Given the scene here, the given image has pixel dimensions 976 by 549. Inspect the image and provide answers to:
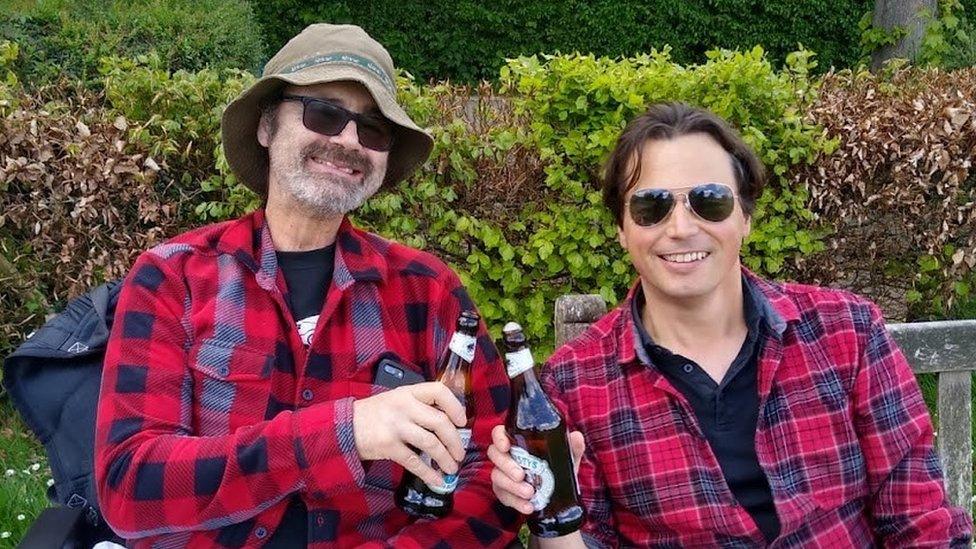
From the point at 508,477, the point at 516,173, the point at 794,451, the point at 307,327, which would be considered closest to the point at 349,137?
the point at 307,327

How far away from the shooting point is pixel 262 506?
2027 mm

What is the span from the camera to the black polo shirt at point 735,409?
7.45 feet

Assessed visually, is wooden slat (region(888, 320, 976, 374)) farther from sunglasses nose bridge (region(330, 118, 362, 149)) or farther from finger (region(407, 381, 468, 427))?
sunglasses nose bridge (region(330, 118, 362, 149))

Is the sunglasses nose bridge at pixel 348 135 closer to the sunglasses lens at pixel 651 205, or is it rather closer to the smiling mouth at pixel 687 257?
the sunglasses lens at pixel 651 205

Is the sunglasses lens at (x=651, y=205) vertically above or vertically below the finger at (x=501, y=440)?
above

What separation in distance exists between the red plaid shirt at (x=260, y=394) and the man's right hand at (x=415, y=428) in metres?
0.06

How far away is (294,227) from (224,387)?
0.53 meters

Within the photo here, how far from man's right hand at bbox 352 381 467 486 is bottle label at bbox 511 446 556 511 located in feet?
0.70

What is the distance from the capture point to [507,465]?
1.99m

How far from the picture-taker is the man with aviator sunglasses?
2225 mm

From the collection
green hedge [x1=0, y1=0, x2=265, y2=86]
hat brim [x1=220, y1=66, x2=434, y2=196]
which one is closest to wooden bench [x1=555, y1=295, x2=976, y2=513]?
A: hat brim [x1=220, y1=66, x2=434, y2=196]

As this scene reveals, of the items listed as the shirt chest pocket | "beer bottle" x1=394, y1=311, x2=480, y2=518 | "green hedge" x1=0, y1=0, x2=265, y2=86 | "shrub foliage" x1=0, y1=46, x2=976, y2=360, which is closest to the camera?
"beer bottle" x1=394, y1=311, x2=480, y2=518

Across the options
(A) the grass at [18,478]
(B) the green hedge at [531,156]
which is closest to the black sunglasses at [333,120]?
(B) the green hedge at [531,156]

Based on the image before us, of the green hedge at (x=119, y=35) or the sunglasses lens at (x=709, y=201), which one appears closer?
the sunglasses lens at (x=709, y=201)
